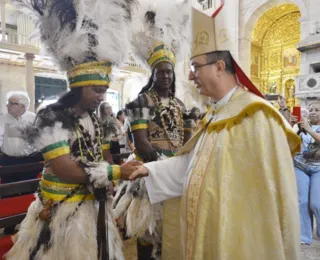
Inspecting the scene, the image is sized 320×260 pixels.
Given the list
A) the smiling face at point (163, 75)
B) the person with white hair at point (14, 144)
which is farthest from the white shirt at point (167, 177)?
the person with white hair at point (14, 144)

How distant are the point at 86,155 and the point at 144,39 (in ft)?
5.01

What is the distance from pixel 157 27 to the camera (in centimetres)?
277

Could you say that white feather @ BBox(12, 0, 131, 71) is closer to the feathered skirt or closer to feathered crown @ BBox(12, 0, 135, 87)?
feathered crown @ BBox(12, 0, 135, 87)

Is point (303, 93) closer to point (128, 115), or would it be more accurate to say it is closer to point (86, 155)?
point (128, 115)

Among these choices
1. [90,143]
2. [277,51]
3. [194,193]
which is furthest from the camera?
[277,51]

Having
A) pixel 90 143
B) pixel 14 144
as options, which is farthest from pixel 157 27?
pixel 14 144

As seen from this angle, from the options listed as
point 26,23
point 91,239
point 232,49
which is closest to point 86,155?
point 91,239

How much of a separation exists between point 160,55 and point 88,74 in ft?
3.09

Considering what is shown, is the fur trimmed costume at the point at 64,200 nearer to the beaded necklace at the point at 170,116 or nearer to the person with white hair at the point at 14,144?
the beaded necklace at the point at 170,116

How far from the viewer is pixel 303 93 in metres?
9.15

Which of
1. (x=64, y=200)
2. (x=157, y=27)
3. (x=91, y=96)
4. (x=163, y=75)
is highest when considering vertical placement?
(x=157, y=27)

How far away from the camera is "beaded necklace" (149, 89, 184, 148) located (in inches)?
100.0

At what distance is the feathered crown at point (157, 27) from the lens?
8.99 feet

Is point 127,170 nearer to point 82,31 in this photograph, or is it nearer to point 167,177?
point 167,177
